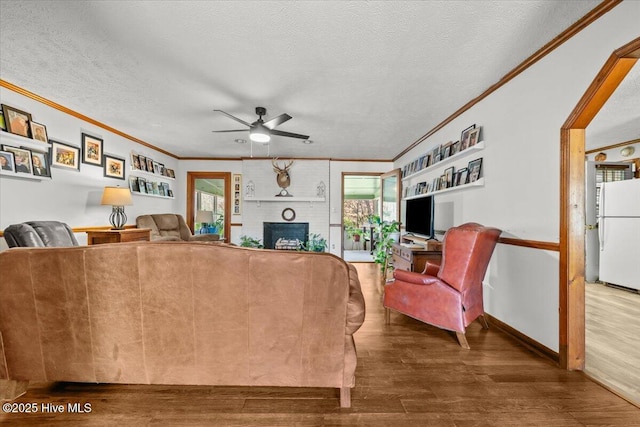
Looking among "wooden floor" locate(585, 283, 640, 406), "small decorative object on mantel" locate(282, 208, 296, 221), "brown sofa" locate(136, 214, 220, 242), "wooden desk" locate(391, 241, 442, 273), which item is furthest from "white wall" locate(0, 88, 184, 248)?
"wooden floor" locate(585, 283, 640, 406)

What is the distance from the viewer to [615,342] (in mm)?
2250

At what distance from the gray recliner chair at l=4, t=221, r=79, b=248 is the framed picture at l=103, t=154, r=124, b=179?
64.1 inches

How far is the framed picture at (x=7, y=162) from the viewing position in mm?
2717

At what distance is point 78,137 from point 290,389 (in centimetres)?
423

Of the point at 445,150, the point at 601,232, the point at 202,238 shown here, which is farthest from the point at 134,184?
the point at 601,232

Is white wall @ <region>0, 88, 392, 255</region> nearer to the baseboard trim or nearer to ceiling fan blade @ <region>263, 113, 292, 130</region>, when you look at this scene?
ceiling fan blade @ <region>263, 113, 292, 130</region>

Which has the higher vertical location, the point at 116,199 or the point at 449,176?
the point at 449,176

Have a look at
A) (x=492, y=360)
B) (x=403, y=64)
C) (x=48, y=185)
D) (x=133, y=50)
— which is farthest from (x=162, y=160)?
(x=492, y=360)

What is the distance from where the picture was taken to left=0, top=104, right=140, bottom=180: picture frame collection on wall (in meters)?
2.78

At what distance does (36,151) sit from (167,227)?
7.38 ft

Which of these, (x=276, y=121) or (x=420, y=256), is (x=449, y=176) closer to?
(x=420, y=256)

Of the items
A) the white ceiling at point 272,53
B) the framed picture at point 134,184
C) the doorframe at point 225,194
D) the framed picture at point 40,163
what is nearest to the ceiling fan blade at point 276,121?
the white ceiling at point 272,53

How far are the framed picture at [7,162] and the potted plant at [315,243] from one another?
4408mm

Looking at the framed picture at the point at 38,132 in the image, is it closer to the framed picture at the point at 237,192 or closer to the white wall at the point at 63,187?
the white wall at the point at 63,187
